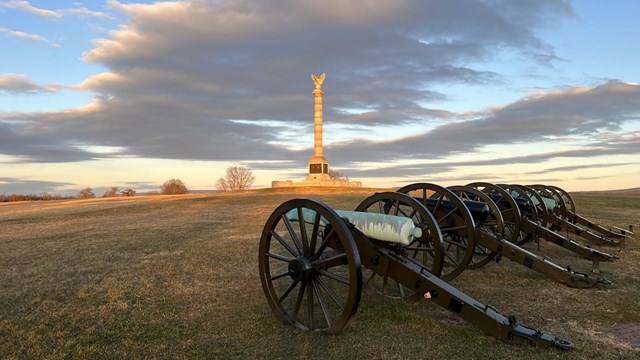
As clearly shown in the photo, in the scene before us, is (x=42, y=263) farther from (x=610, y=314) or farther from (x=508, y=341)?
(x=610, y=314)

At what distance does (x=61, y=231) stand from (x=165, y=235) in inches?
173

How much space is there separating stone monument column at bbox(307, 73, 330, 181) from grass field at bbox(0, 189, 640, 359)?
116 ft

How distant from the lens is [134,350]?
4.64m

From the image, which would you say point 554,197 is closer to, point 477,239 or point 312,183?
point 477,239

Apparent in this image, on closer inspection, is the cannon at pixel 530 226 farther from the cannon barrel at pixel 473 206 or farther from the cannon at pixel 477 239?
the cannon barrel at pixel 473 206

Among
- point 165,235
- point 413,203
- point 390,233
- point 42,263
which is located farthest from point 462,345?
point 165,235

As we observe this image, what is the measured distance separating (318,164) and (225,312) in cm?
4047

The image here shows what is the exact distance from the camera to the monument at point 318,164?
149 ft

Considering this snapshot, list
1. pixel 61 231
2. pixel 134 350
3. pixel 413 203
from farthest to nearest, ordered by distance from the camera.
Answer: pixel 61 231, pixel 413 203, pixel 134 350

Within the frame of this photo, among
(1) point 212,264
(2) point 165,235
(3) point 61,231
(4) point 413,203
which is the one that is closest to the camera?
(4) point 413,203

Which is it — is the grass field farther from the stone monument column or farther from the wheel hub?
the stone monument column

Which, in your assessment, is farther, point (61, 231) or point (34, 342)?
point (61, 231)

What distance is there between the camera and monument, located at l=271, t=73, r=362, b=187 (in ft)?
149

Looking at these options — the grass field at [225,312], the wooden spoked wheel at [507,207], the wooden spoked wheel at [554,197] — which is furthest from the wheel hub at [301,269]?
the wooden spoked wheel at [554,197]
